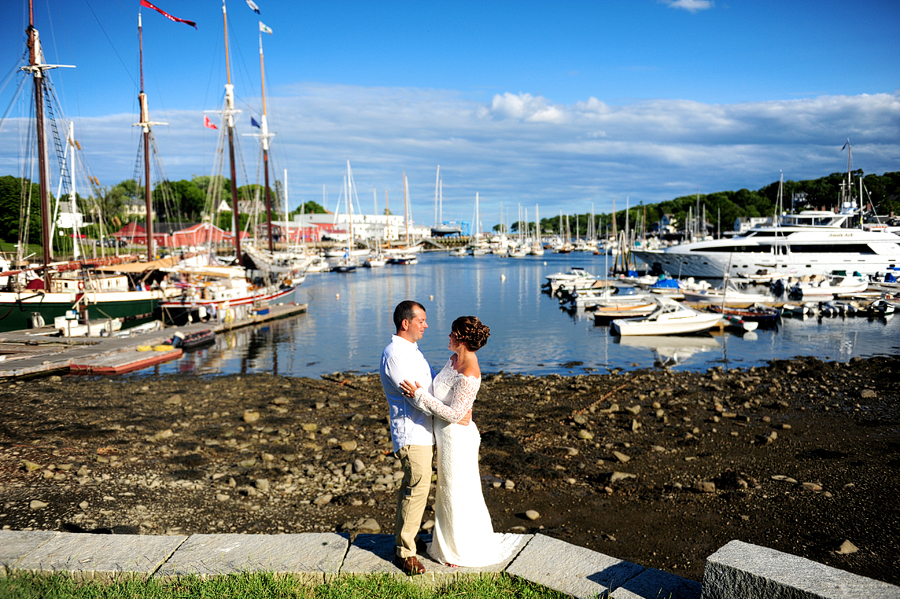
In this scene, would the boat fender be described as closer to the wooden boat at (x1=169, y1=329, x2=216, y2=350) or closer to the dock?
the dock

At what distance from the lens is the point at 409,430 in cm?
513

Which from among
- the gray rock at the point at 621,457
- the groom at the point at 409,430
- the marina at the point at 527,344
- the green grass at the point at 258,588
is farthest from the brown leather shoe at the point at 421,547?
the marina at the point at 527,344

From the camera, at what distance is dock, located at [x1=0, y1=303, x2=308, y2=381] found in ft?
68.3

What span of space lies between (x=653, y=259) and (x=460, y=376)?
71983 millimetres

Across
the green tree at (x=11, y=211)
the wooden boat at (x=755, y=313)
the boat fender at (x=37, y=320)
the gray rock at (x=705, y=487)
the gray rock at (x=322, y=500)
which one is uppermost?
the green tree at (x=11, y=211)

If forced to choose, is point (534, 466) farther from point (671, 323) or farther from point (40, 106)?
point (40, 106)

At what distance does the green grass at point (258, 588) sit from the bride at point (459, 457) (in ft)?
0.97

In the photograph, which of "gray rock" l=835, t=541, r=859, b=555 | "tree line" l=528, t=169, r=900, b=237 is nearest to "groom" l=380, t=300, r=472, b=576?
"gray rock" l=835, t=541, r=859, b=555

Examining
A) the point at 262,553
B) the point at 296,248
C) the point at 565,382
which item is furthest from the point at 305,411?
the point at 296,248

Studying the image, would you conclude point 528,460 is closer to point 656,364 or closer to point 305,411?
point 305,411

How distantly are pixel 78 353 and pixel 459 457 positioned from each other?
22977mm

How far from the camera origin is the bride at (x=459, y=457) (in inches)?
194

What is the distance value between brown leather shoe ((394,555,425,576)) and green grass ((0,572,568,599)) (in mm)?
108

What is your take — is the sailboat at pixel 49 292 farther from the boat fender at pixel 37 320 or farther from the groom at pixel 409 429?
the groom at pixel 409 429
